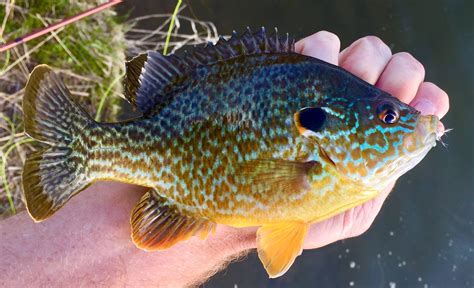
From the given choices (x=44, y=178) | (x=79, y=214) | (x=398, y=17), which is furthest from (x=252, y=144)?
(x=398, y=17)

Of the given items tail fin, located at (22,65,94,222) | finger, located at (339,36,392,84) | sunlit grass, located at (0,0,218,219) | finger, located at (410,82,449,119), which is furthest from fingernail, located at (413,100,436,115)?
sunlit grass, located at (0,0,218,219)

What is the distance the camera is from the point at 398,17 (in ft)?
14.1

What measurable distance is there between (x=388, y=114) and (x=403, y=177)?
250 centimetres

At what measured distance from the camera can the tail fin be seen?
6.49 ft

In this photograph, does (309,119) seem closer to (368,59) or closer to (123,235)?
(368,59)

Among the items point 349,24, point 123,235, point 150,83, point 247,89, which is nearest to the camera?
point 247,89

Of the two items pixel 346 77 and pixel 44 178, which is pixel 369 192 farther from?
pixel 44 178

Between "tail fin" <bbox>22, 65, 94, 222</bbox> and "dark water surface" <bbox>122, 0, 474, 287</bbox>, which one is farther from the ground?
"tail fin" <bbox>22, 65, 94, 222</bbox>

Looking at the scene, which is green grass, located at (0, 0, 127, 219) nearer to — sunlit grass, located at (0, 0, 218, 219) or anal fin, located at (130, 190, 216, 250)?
sunlit grass, located at (0, 0, 218, 219)

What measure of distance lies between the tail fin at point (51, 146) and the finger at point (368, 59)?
118 cm

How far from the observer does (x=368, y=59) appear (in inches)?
92.7

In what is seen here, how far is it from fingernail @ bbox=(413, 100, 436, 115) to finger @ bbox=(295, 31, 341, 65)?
407mm

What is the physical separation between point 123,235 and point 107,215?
0.12 metres

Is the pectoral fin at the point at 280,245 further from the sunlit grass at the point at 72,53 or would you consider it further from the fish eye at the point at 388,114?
the sunlit grass at the point at 72,53
